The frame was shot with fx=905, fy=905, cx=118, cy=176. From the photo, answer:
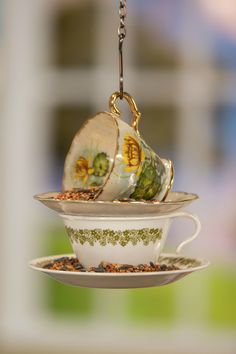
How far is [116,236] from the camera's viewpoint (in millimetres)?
1229

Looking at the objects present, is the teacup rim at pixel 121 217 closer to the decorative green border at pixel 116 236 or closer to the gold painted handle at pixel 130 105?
the decorative green border at pixel 116 236

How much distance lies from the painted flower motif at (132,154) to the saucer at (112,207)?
0.05 meters

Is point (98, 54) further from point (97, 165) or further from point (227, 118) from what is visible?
point (97, 165)

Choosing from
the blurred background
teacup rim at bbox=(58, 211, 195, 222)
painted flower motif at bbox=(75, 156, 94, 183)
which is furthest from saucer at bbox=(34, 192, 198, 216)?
the blurred background

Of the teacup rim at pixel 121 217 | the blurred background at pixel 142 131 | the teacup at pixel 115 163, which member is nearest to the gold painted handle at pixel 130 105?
A: the teacup at pixel 115 163

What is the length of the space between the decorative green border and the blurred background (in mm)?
1827

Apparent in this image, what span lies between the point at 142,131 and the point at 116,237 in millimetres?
1933

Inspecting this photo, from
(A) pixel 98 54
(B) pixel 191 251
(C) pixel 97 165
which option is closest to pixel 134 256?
(C) pixel 97 165

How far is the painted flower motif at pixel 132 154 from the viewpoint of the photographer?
122 cm

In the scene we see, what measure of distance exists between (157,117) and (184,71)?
0.61 feet

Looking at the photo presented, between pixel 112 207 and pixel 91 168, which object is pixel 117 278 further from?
pixel 91 168

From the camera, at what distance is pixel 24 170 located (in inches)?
127

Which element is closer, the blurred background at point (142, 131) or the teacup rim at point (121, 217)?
the teacup rim at point (121, 217)

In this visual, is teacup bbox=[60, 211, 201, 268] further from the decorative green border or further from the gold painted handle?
the gold painted handle
